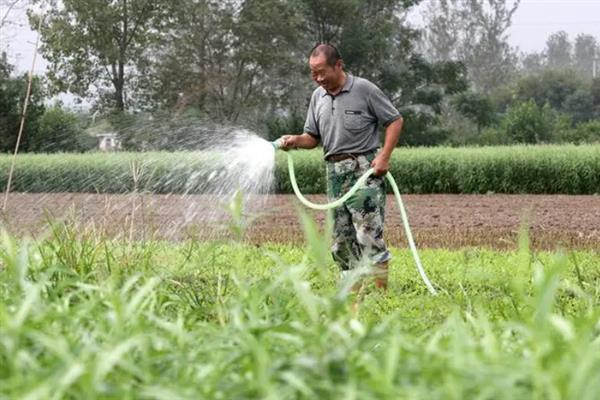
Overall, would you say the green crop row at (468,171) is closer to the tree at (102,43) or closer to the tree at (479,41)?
the tree at (102,43)

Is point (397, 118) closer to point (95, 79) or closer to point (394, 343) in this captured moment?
point (394, 343)

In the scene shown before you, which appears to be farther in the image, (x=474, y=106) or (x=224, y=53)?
(x=474, y=106)

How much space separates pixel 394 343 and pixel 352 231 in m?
4.53

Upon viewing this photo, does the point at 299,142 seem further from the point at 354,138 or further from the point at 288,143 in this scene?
the point at 354,138

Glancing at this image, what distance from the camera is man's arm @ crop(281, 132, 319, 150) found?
6348mm

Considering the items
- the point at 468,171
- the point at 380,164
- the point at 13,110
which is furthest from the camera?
the point at 13,110

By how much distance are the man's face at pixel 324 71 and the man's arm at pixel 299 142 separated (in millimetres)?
363

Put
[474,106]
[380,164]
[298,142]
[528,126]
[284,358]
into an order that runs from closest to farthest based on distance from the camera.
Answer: [284,358], [380,164], [298,142], [528,126], [474,106]

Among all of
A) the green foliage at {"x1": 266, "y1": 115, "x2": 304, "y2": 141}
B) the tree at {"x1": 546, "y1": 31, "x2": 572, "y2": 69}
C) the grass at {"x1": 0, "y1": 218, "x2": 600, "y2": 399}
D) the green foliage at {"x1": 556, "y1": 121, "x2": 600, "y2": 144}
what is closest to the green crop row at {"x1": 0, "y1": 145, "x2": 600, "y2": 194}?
the green foliage at {"x1": 266, "y1": 115, "x2": 304, "y2": 141}

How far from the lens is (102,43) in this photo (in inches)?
1508

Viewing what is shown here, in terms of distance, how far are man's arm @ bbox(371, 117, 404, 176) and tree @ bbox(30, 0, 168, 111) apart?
107 feet

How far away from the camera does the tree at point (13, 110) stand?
3222 cm

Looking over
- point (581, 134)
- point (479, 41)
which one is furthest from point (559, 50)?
point (581, 134)

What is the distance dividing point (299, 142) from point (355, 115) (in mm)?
415
